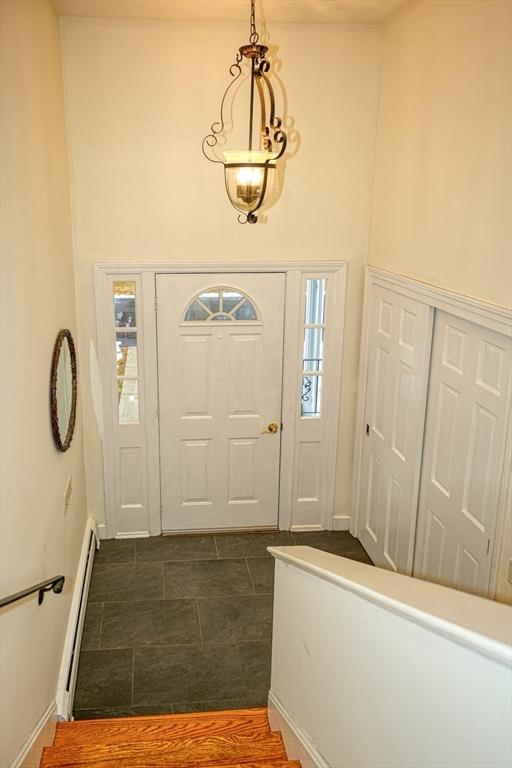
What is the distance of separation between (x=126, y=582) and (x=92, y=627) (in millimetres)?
544

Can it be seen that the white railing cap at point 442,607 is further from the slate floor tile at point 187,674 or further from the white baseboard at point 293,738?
the slate floor tile at point 187,674

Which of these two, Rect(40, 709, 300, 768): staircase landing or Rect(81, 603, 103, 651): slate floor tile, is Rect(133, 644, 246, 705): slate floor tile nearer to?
Rect(81, 603, 103, 651): slate floor tile

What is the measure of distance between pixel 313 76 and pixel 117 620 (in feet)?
12.9

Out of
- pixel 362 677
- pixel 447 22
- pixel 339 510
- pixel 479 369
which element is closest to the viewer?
pixel 362 677

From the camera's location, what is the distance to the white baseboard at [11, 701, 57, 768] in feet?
8.24

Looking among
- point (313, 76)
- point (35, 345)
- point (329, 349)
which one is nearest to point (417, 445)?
point (329, 349)

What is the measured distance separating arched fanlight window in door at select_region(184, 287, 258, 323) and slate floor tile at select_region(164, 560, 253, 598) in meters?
1.86

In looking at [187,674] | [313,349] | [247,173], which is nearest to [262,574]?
[187,674]

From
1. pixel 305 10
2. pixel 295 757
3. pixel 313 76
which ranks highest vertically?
pixel 305 10

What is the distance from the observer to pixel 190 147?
15.5 feet

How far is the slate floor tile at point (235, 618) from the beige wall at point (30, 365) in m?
0.95

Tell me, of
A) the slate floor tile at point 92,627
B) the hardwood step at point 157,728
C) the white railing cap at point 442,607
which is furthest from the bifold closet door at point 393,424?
the white railing cap at point 442,607

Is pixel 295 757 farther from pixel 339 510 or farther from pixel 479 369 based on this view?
pixel 339 510

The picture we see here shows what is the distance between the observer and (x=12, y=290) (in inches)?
106
